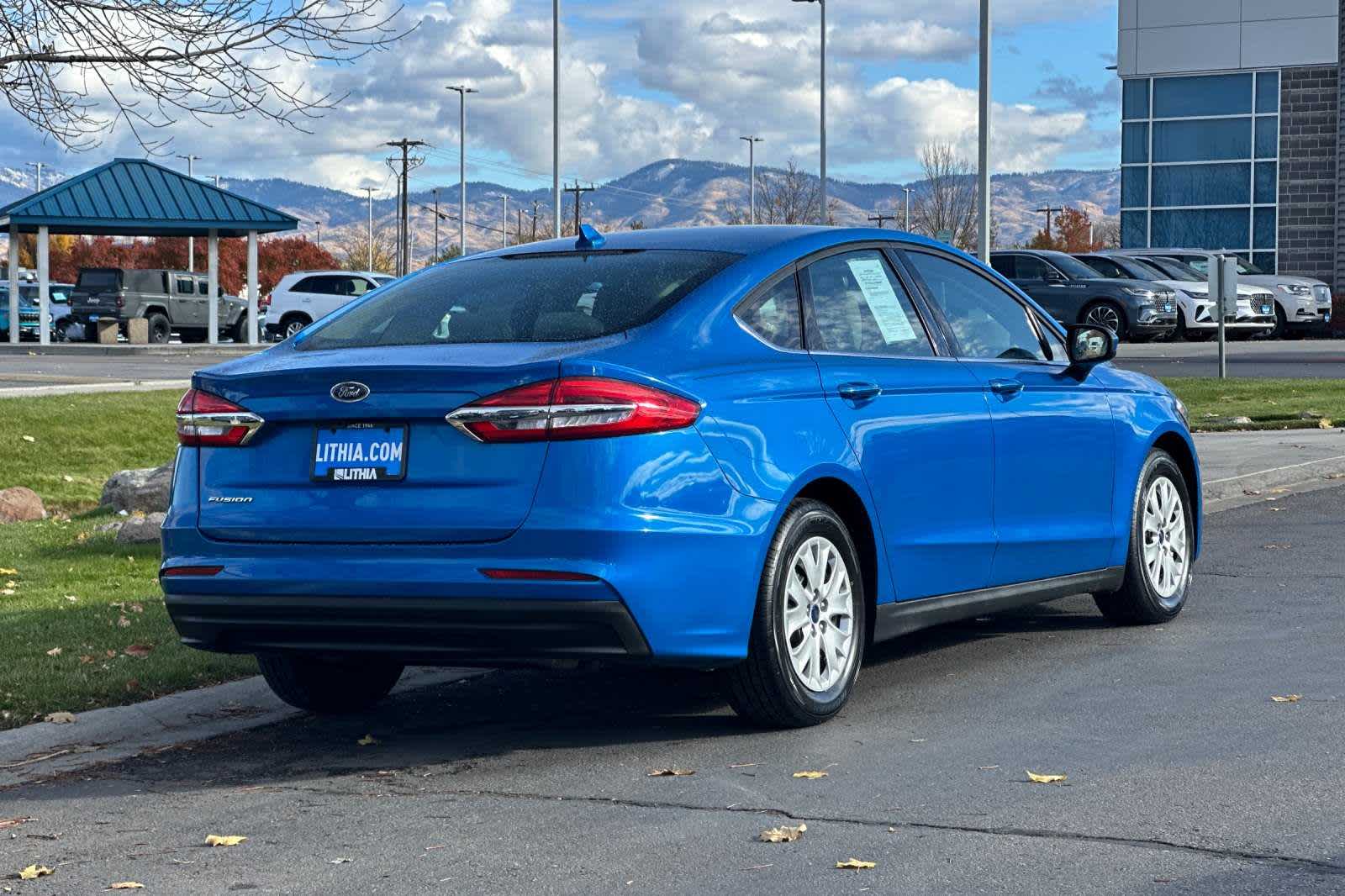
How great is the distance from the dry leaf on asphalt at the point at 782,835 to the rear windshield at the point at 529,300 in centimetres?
170

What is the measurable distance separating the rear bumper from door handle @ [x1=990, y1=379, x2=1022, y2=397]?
2289 mm

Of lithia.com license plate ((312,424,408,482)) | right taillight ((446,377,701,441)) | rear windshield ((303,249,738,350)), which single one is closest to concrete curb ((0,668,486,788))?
lithia.com license plate ((312,424,408,482))

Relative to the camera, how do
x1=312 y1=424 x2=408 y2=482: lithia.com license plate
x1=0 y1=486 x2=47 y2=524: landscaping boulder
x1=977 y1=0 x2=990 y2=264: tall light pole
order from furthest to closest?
x1=977 y1=0 x2=990 y2=264: tall light pole
x1=0 y1=486 x2=47 y2=524: landscaping boulder
x1=312 y1=424 x2=408 y2=482: lithia.com license plate

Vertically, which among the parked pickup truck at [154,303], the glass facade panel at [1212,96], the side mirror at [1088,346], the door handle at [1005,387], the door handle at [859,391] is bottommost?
the door handle at [859,391]

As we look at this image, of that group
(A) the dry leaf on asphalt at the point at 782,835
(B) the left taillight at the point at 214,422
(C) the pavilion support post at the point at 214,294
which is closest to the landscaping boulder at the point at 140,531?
(B) the left taillight at the point at 214,422

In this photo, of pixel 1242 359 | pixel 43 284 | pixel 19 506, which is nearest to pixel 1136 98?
pixel 1242 359

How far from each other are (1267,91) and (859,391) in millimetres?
43816

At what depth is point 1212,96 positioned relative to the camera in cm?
4750

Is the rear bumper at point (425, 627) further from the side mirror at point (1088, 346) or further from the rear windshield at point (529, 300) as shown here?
the side mirror at point (1088, 346)

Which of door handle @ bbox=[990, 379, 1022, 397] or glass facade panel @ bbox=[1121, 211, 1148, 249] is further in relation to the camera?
glass facade panel @ bbox=[1121, 211, 1148, 249]

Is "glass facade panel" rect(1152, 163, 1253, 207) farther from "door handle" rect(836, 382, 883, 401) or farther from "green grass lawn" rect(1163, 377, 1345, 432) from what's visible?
"door handle" rect(836, 382, 883, 401)

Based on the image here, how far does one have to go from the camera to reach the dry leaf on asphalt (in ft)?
16.3

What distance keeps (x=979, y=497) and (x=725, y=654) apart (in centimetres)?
167

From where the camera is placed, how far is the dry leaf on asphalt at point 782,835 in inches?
196
